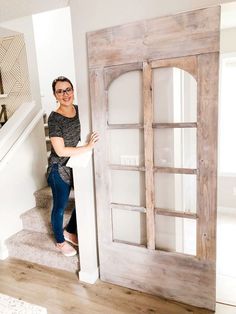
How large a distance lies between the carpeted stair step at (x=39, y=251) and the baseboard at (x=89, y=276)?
0.39 ft

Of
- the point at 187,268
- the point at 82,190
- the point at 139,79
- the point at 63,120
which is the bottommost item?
the point at 187,268

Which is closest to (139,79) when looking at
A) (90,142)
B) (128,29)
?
(128,29)

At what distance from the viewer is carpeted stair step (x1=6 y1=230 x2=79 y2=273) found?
249 centimetres

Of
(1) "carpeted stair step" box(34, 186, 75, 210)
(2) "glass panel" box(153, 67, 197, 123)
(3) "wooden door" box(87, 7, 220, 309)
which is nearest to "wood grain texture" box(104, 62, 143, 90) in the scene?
(3) "wooden door" box(87, 7, 220, 309)

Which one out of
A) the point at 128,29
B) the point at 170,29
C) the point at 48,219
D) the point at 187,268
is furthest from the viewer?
the point at 48,219

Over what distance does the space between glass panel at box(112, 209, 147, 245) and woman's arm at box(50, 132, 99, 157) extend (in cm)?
56

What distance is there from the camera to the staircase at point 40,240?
252 centimetres

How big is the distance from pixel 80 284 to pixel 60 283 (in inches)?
6.9

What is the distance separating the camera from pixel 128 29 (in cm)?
180

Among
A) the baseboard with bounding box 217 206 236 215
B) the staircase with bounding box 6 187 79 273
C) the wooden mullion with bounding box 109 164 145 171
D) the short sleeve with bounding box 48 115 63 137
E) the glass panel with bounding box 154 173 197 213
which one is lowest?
the baseboard with bounding box 217 206 236 215

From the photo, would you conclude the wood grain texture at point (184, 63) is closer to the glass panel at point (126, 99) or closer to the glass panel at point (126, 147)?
the glass panel at point (126, 99)

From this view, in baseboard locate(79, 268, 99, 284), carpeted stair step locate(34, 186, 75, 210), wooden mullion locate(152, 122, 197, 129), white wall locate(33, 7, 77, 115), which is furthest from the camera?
white wall locate(33, 7, 77, 115)

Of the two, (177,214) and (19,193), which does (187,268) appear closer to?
(177,214)

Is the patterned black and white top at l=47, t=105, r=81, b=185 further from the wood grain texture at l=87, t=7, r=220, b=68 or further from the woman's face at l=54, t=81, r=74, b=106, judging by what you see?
the wood grain texture at l=87, t=7, r=220, b=68
